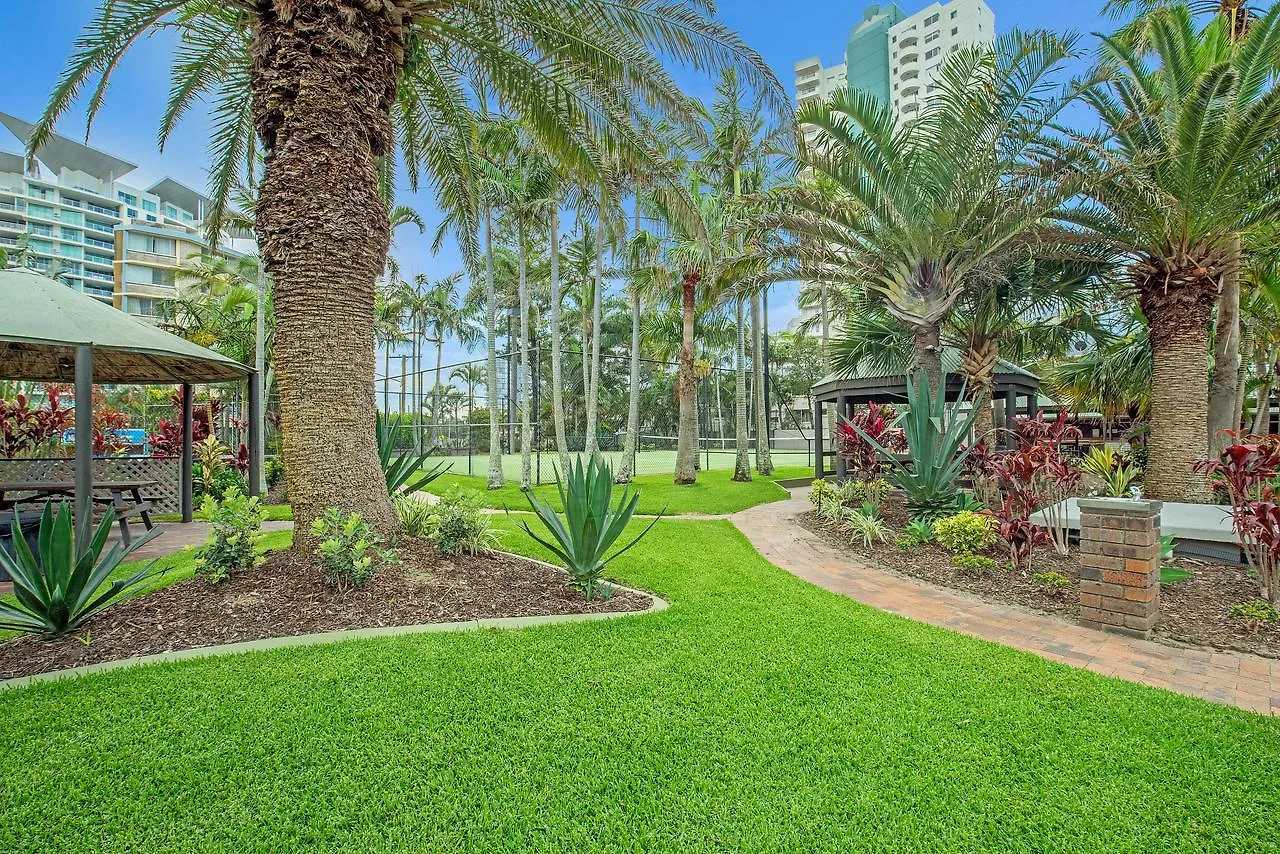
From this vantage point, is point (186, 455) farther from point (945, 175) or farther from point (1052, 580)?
point (945, 175)

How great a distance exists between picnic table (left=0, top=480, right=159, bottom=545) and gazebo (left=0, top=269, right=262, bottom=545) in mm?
1105

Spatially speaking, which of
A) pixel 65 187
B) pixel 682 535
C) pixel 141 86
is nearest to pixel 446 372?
pixel 141 86

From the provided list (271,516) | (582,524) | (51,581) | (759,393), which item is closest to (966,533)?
(582,524)

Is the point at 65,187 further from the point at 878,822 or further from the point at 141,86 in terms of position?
the point at 878,822

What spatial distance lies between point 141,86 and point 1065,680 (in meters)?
11.5

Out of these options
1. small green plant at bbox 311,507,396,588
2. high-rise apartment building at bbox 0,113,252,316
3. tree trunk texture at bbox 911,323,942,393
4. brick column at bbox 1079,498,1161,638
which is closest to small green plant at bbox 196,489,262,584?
small green plant at bbox 311,507,396,588

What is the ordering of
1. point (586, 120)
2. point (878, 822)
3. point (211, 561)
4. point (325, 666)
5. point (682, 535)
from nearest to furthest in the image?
point (878, 822) < point (325, 666) < point (211, 561) < point (586, 120) < point (682, 535)

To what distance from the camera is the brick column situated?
12.4ft

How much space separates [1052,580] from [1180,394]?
212 inches

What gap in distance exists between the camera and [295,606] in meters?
3.87

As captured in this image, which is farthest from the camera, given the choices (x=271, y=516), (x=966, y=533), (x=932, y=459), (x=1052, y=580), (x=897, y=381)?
(x=897, y=381)

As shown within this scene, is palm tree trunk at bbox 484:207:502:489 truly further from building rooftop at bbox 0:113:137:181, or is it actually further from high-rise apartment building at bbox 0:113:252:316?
building rooftop at bbox 0:113:137:181

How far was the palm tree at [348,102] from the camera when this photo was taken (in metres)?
4.26

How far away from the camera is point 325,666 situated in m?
3.08
